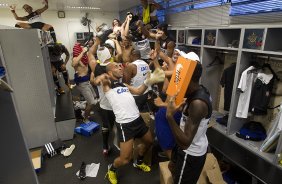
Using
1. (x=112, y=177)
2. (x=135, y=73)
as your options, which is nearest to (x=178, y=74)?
(x=135, y=73)

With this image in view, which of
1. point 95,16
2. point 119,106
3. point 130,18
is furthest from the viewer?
point 95,16

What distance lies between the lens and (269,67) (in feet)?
8.34

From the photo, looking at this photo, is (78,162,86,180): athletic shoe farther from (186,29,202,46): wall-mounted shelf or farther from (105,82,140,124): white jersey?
(186,29,202,46): wall-mounted shelf

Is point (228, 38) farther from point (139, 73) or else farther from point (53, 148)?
point (53, 148)

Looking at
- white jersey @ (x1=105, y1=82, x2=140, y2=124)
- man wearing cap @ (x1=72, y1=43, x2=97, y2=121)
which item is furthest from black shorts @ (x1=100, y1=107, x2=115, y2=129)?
man wearing cap @ (x1=72, y1=43, x2=97, y2=121)

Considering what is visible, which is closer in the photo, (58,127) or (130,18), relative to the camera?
(58,127)

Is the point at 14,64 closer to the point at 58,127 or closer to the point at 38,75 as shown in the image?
the point at 38,75

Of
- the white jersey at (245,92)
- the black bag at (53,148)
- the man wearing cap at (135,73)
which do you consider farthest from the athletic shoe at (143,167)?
the white jersey at (245,92)

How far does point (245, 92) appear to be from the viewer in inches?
103

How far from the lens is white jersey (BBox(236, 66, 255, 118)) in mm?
2537

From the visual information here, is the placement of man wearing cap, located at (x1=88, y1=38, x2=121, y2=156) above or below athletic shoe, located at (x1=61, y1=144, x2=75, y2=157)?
above

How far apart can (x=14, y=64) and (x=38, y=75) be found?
353 millimetres

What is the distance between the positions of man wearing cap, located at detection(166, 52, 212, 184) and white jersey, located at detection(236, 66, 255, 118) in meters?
1.37

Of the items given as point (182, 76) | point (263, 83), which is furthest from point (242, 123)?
point (182, 76)
